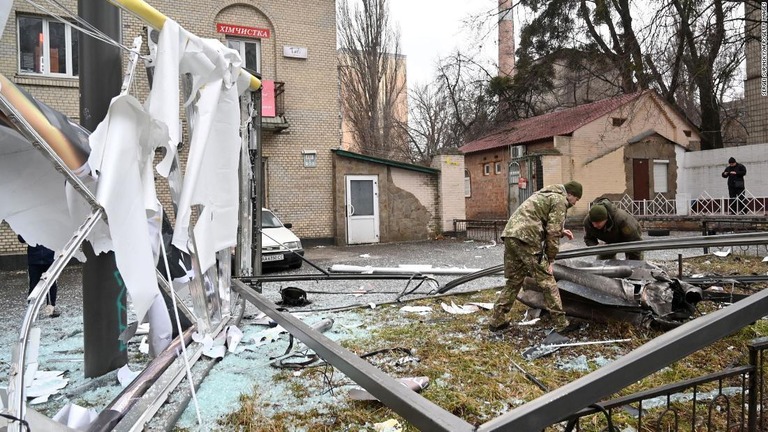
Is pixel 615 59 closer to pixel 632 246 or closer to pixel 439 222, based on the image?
pixel 439 222

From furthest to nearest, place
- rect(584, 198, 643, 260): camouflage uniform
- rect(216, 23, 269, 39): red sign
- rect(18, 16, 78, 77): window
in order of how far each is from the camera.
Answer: rect(216, 23, 269, 39): red sign
rect(18, 16, 78, 77): window
rect(584, 198, 643, 260): camouflage uniform

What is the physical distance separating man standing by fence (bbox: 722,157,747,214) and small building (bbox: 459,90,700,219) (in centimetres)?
→ 451

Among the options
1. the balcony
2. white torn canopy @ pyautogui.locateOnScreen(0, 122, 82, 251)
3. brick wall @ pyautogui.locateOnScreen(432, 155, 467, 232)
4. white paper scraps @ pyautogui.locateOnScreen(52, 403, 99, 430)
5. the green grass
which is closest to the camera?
white paper scraps @ pyautogui.locateOnScreen(52, 403, 99, 430)

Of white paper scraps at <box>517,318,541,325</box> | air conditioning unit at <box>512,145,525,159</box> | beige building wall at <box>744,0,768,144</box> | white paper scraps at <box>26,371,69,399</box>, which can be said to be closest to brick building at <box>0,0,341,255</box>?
air conditioning unit at <box>512,145,525,159</box>

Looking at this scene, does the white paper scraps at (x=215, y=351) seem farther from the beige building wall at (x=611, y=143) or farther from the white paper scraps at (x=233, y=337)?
the beige building wall at (x=611, y=143)

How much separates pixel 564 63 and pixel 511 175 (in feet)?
21.5

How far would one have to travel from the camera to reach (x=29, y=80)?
12.1 meters

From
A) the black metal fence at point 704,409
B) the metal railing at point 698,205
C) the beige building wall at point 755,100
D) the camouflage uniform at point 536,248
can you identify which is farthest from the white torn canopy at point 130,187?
the beige building wall at point 755,100

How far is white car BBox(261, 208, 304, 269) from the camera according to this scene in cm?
998

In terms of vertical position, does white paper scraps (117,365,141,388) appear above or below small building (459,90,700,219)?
below

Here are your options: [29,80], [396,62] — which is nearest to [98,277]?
[29,80]

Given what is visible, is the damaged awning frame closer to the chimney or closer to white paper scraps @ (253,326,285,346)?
white paper scraps @ (253,326,285,346)

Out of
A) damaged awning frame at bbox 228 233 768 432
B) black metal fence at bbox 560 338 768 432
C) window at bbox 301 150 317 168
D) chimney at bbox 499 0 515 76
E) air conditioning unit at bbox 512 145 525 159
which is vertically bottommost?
black metal fence at bbox 560 338 768 432

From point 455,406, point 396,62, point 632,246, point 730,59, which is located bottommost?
point 455,406
